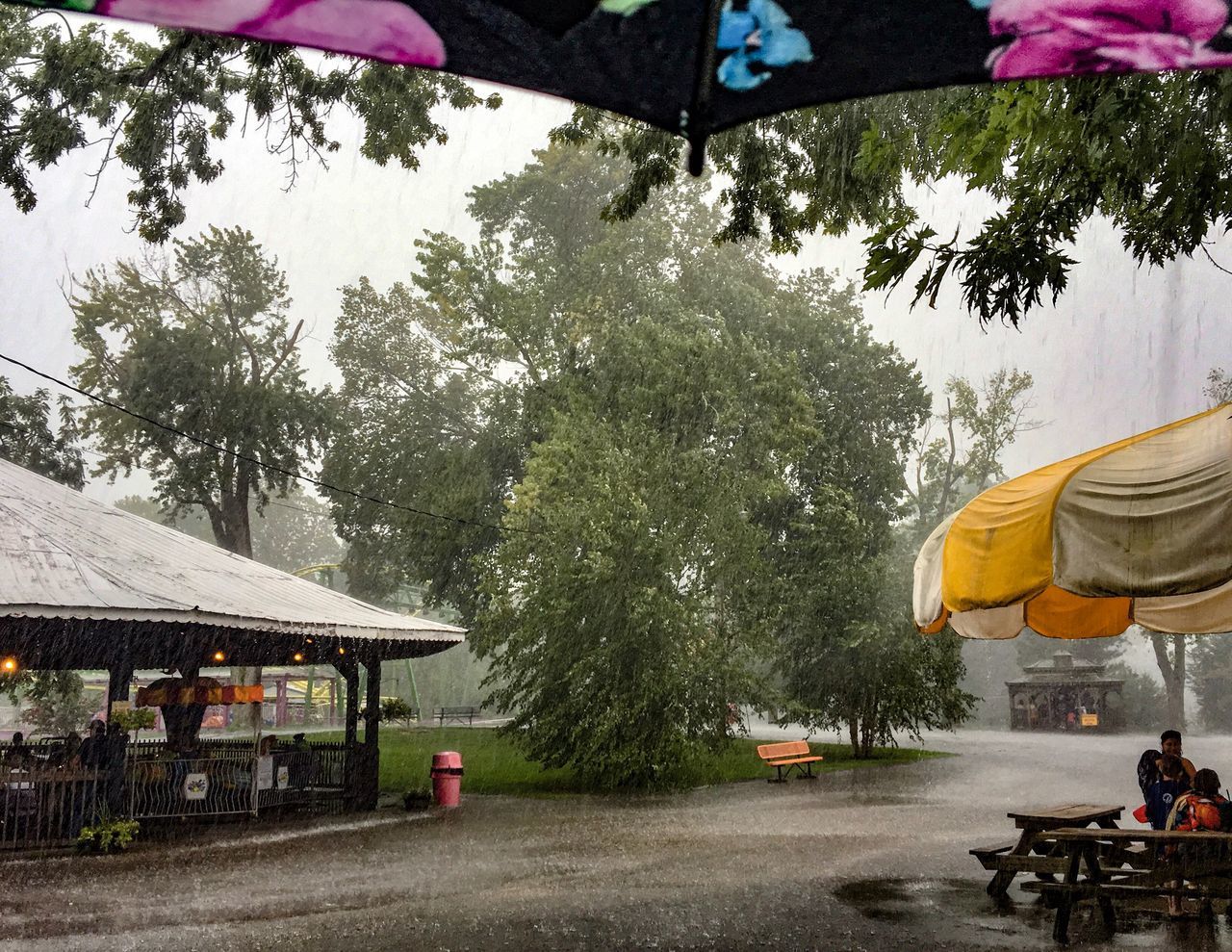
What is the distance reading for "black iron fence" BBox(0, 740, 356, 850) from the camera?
13.7m

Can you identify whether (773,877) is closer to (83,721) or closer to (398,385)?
(398,385)

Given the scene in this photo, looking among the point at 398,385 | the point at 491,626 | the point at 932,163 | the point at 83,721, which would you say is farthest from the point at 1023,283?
the point at 83,721

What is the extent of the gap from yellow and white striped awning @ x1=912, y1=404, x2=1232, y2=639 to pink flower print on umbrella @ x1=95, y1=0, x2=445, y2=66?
395 cm

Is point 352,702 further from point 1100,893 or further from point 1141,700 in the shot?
point 1141,700

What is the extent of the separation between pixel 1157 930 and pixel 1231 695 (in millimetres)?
58576

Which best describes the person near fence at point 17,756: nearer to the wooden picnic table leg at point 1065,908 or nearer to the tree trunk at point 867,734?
the wooden picnic table leg at point 1065,908

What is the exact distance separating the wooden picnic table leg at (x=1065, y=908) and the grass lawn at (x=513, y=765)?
46.1ft

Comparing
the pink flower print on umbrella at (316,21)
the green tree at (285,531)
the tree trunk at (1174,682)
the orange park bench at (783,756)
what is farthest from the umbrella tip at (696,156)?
the green tree at (285,531)

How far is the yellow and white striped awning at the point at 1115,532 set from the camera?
4645 mm

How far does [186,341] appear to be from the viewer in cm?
4012

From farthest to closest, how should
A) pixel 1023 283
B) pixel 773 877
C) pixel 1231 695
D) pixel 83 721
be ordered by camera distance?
pixel 1231 695 → pixel 83 721 → pixel 773 877 → pixel 1023 283

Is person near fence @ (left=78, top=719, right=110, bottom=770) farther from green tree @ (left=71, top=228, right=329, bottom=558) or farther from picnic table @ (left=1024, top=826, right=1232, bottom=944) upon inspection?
green tree @ (left=71, top=228, right=329, bottom=558)

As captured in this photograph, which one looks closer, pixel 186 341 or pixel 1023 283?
pixel 1023 283

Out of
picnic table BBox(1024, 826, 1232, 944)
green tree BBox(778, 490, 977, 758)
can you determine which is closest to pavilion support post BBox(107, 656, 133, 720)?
picnic table BBox(1024, 826, 1232, 944)
